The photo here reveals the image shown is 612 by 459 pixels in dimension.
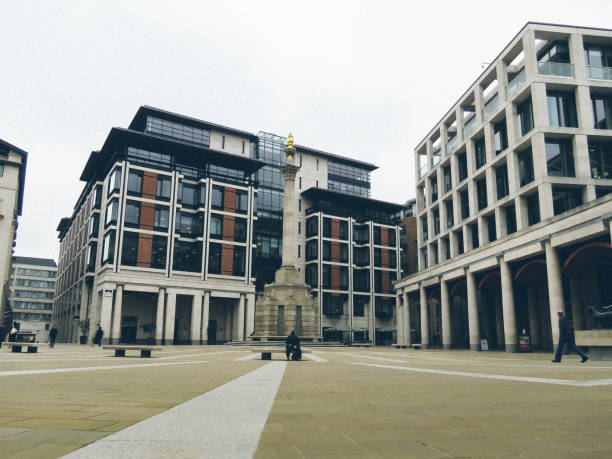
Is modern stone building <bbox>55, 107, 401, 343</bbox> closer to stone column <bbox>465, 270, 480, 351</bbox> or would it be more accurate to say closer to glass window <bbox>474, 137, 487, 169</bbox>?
stone column <bbox>465, 270, 480, 351</bbox>

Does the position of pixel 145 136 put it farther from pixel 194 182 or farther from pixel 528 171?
pixel 528 171

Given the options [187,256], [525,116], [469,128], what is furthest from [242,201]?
[525,116]

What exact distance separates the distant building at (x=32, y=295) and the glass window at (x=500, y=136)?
387ft

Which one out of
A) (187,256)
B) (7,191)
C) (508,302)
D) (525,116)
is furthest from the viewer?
(187,256)

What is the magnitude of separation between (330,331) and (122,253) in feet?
106

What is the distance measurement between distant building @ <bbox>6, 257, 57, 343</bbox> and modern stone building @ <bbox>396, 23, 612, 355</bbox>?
11494cm

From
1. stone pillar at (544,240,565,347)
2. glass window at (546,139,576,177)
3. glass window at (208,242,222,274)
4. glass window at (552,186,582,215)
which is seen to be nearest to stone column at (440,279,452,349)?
glass window at (552,186,582,215)

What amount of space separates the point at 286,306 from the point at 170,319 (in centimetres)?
1674

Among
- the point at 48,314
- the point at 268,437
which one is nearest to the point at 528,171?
the point at 268,437

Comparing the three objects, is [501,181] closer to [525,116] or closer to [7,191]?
[525,116]

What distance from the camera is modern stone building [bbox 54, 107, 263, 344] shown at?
5306 cm

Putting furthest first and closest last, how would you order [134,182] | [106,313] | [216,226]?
[216,226] → [134,182] → [106,313]

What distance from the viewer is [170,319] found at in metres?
54.0

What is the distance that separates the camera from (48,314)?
5010 inches
